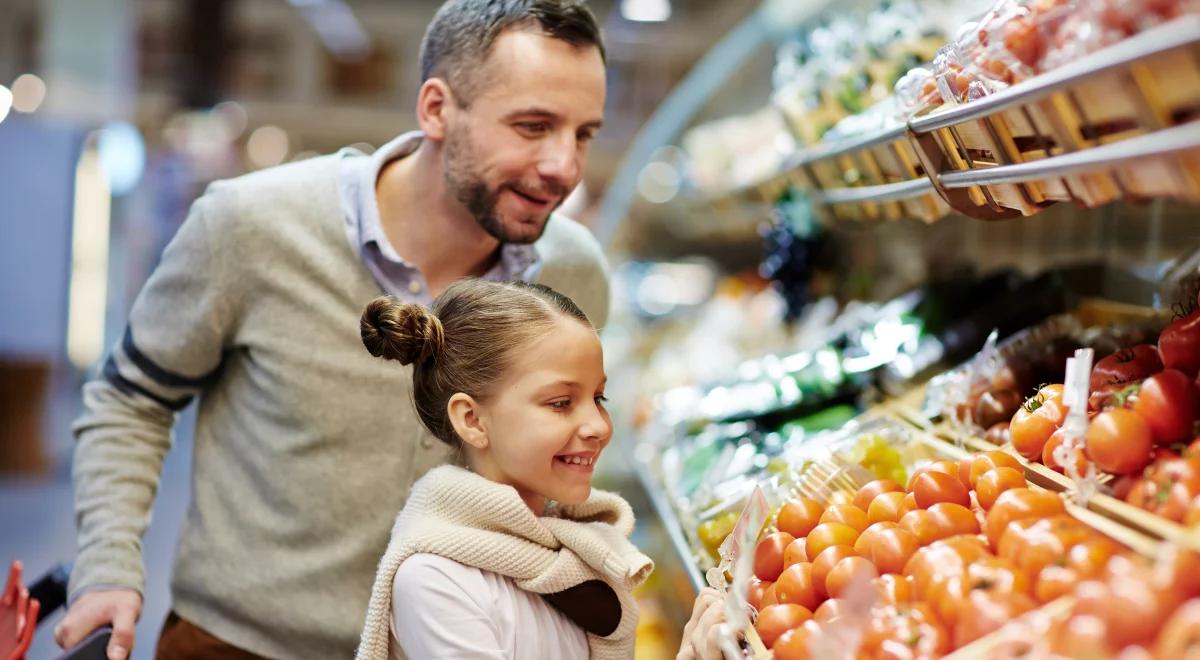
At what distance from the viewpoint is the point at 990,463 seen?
1.53m

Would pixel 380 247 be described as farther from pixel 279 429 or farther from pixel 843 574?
pixel 843 574

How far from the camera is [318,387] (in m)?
2.10

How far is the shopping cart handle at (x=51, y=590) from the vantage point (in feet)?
6.81

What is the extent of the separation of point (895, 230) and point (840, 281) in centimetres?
27

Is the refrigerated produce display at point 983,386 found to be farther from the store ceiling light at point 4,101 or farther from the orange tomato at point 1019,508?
the store ceiling light at point 4,101

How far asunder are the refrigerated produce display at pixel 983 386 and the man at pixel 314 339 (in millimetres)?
620

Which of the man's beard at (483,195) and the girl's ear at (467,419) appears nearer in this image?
the girl's ear at (467,419)

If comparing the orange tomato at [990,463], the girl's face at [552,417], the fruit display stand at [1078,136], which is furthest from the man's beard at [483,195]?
the orange tomato at [990,463]

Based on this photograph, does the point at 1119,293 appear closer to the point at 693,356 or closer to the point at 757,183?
the point at 757,183

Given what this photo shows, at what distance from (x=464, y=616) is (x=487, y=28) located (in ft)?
3.51

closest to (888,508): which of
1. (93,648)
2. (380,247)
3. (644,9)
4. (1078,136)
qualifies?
(1078,136)

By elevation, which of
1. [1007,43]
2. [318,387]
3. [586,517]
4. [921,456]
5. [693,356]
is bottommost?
[693,356]

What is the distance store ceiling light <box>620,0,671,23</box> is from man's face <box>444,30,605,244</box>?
6.90 feet

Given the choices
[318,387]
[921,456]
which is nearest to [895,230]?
[921,456]
